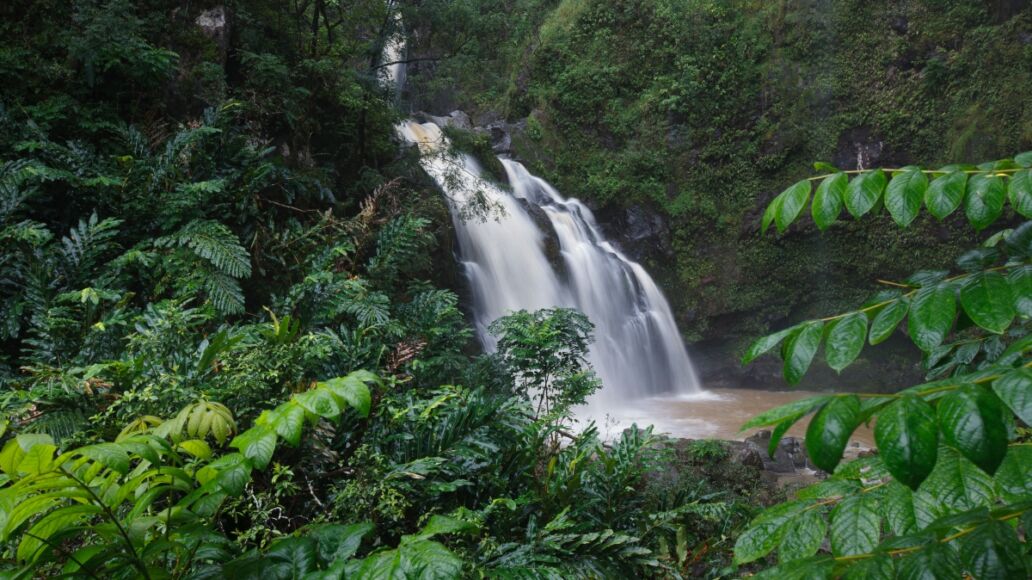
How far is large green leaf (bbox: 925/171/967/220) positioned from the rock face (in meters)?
6.63

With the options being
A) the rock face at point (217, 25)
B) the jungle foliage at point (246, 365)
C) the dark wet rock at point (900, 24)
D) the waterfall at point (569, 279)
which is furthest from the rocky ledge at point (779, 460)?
the dark wet rock at point (900, 24)

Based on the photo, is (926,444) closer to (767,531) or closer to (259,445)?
(767,531)

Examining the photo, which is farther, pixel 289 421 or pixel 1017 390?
pixel 289 421

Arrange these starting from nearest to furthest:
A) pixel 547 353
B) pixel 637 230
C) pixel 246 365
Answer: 1. pixel 246 365
2. pixel 547 353
3. pixel 637 230

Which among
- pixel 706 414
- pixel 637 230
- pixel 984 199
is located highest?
pixel 637 230

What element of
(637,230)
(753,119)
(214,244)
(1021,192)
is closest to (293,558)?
(1021,192)

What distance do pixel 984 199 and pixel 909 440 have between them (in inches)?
25.7

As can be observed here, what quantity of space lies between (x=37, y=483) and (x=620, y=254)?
1303 centimetres

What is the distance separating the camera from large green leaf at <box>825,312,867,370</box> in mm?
883

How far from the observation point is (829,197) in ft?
3.66

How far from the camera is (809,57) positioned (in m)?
13.9

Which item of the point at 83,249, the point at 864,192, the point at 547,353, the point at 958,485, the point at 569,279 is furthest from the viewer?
the point at 569,279

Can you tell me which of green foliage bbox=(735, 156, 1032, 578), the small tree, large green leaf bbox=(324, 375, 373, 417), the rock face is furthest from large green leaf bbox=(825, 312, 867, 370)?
the rock face

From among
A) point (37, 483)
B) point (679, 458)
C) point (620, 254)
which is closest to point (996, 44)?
point (620, 254)
